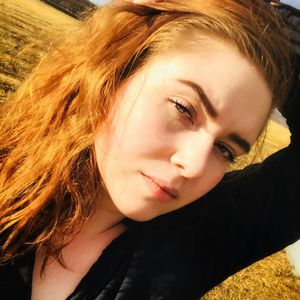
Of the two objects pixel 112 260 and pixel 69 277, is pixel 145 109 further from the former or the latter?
pixel 69 277

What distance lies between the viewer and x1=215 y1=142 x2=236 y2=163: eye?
66.5 inches

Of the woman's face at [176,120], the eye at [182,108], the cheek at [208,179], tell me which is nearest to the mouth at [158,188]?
the woman's face at [176,120]

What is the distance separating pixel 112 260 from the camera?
1732 millimetres

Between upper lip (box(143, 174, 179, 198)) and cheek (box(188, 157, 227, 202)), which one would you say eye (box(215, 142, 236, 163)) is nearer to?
cheek (box(188, 157, 227, 202))

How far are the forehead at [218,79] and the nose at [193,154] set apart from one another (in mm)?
92

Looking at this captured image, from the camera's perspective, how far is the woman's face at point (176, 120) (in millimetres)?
1494

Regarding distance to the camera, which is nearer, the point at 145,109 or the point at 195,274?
the point at 145,109

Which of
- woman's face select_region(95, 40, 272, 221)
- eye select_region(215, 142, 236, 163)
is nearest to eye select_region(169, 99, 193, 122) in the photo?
woman's face select_region(95, 40, 272, 221)

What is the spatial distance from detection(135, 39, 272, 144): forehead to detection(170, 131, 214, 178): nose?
0.30 ft

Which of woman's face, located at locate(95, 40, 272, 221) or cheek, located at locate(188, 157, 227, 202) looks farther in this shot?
cheek, located at locate(188, 157, 227, 202)

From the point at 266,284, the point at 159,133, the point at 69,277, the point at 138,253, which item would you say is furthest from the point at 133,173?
the point at 266,284

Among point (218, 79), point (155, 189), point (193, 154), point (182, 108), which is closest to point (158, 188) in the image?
point (155, 189)

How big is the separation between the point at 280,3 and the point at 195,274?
1.38 metres

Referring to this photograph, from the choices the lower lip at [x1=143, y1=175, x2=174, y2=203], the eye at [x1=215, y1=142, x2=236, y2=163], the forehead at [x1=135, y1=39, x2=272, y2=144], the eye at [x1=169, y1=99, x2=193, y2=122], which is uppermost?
the forehead at [x1=135, y1=39, x2=272, y2=144]
